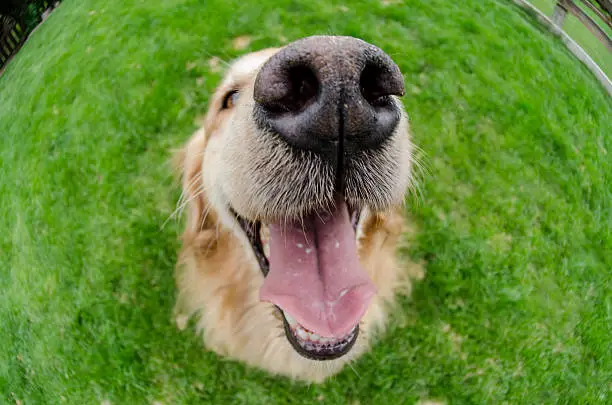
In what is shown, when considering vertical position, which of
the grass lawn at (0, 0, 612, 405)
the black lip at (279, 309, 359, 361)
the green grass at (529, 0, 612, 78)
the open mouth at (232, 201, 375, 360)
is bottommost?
the grass lawn at (0, 0, 612, 405)

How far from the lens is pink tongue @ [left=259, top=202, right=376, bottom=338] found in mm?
2271

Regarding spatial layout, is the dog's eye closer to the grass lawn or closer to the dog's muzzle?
the dog's muzzle

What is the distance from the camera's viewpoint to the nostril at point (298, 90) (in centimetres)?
147

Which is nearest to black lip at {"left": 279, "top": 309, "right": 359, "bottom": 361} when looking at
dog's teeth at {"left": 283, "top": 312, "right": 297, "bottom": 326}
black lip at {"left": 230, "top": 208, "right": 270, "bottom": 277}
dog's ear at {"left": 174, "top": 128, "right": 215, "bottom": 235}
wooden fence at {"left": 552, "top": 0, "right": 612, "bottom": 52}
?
dog's teeth at {"left": 283, "top": 312, "right": 297, "bottom": 326}

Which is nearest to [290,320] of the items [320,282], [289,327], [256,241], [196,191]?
[289,327]

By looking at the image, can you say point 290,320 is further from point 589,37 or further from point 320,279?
point 589,37

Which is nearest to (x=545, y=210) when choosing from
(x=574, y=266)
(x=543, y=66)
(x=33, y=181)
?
(x=574, y=266)

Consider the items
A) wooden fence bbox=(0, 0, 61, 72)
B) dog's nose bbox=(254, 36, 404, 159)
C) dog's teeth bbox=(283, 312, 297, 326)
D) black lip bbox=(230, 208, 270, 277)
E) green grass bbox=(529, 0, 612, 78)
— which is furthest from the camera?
wooden fence bbox=(0, 0, 61, 72)

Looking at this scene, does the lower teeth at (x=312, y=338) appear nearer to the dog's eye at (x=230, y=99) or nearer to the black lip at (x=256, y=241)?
the black lip at (x=256, y=241)

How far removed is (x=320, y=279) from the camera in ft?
7.57

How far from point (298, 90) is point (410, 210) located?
9.82 ft

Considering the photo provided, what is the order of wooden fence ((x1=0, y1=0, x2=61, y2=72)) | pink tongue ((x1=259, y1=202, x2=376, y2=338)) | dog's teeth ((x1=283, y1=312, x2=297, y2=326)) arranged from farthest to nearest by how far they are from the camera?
wooden fence ((x1=0, y1=0, x2=61, y2=72)), dog's teeth ((x1=283, y1=312, x2=297, y2=326)), pink tongue ((x1=259, y1=202, x2=376, y2=338))

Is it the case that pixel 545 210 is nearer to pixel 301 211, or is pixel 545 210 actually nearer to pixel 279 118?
pixel 301 211

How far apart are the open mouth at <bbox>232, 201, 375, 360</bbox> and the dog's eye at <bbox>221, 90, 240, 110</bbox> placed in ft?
2.78
